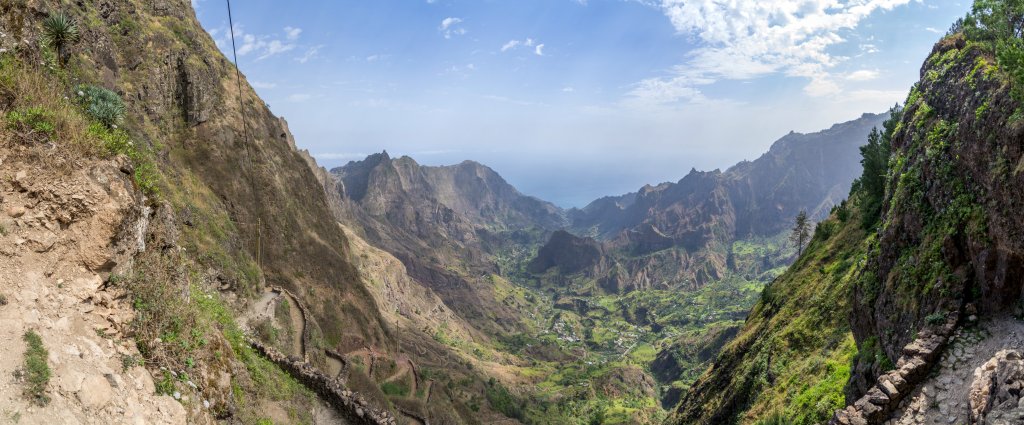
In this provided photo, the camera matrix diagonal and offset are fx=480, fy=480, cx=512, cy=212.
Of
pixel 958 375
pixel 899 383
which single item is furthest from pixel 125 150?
→ pixel 958 375

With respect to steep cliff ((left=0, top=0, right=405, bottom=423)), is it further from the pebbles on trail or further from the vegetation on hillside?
the vegetation on hillside

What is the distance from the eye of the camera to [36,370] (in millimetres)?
8969

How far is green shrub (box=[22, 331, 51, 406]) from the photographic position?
8.77m

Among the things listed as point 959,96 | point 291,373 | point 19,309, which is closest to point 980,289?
point 959,96

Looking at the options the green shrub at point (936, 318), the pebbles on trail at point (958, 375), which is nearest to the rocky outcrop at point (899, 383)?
the pebbles on trail at point (958, 375)

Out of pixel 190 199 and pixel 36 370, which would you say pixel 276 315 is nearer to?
pixel 190 199

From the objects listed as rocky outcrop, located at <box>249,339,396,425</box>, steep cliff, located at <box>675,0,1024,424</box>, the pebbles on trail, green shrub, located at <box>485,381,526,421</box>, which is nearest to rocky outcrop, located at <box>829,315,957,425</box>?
steep cliff, located at <box>675,0,1024,424</box>

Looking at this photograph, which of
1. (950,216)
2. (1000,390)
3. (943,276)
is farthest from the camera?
(950,216)

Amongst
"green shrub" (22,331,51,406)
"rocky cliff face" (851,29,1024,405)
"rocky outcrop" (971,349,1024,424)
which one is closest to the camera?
"green shrub" (22,331,51,406)

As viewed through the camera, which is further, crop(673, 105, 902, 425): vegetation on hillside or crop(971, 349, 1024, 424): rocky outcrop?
crop(673, 105, 902, 425): vegetation on hillside

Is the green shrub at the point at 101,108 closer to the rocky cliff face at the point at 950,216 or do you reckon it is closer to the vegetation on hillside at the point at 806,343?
the rocky cliff face at the point at 950,216

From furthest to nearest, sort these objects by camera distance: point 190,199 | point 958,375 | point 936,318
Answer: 1. point 190,199
2. point 936,318
3. point 958,375

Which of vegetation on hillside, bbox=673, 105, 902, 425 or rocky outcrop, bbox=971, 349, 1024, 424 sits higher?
rocky outcrop, bbox=971, 349, 1024, 424

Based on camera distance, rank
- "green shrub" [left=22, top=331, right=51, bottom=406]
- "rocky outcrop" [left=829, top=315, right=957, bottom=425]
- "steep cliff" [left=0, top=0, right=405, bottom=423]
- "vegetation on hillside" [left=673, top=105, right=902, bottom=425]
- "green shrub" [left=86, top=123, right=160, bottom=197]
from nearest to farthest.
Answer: "green shrub" [left=22, top=331, right=51, bottom=406] < "steep cliff" [left=0, top=0, right=405, bottom=423] < "rocky outcrop" [left=829, top=315, right=957, bottom=425] < "green shrub" [left=86, top=123, right=160, bottom=197] < "vegetation on hillside" [left=673, top=105, right=902, bottom=425]
